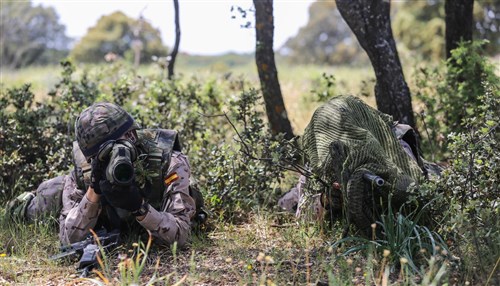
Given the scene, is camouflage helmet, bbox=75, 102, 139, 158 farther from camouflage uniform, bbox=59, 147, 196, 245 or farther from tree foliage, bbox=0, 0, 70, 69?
tree foliage, bbox=0, 0, 70, 69

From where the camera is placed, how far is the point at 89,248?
3783 millimetres

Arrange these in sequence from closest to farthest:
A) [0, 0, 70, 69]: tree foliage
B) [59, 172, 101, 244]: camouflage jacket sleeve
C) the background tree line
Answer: [59, 172, 101, 244]: camouflage jacket sleeve < the background tree line < [0, 0, 70, 69]: tree foliage

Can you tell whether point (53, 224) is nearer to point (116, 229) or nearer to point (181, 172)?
point (116, 229)

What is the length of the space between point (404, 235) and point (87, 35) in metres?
27.8

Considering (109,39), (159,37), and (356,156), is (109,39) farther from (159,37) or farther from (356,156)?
(356,156)

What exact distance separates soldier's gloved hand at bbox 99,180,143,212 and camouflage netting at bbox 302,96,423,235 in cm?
106

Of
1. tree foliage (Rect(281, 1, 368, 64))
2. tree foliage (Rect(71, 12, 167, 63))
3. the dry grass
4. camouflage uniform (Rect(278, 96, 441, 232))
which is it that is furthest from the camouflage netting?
tree foliage (Rect(281, 1, 368, 64))

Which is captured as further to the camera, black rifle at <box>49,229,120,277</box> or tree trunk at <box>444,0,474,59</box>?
tree trunk at <box>444,0,474,59</box>

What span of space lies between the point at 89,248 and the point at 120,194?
0.42 metres

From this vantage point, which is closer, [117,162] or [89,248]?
[117,162]

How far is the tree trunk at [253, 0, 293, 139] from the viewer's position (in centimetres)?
602

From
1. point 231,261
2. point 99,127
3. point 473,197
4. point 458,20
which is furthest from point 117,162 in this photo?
point 458,20

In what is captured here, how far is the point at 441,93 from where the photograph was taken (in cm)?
636

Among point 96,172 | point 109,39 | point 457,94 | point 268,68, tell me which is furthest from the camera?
point 109,39
